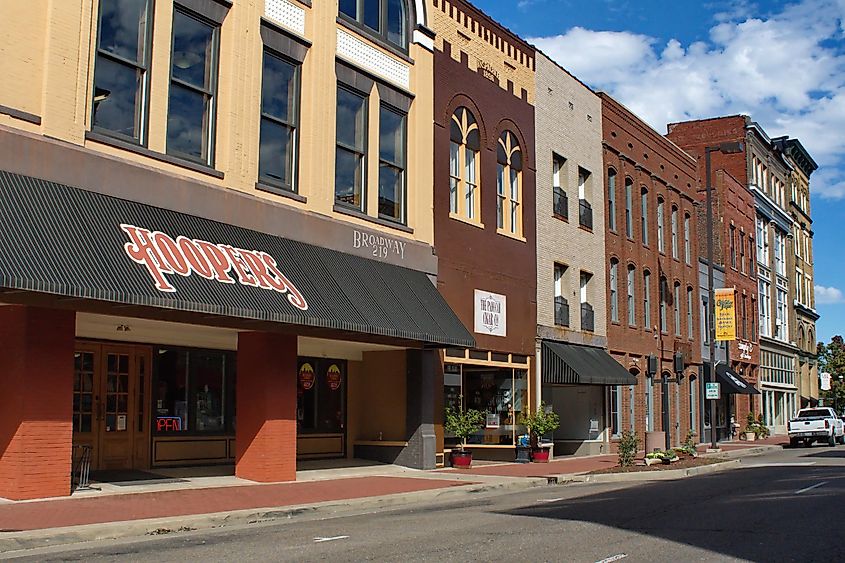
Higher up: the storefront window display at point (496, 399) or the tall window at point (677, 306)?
the tall window at point (677, 306)

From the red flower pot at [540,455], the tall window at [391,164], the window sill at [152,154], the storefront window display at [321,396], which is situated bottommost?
the red flower pot at [540,455]

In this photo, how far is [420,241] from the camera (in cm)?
2328

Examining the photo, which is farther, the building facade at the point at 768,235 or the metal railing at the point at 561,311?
the building facade at the point at 768,235

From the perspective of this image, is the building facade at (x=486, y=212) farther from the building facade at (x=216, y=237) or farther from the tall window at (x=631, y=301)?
the tall window at (x=631, y=301)

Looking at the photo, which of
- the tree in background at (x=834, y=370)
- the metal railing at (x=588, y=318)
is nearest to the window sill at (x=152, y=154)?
the metal railing at (x=588, y=318)

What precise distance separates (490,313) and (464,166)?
399 centimetres

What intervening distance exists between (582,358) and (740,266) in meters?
24.9

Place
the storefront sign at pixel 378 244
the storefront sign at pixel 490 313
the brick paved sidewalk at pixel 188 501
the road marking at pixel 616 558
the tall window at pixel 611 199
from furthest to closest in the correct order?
1. the tall window at pixel 611 199
2. the storefront sign at pixel 490 313
3. the storefront sign at pixel 378 244
4. the brick paved sidewalk at pixel 188 501
5. the road marking at pixel 616 558

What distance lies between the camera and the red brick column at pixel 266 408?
61.0ft

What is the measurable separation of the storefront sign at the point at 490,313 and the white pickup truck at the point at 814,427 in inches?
942

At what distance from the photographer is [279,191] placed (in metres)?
19.2

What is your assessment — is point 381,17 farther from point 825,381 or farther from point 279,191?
point 825,381

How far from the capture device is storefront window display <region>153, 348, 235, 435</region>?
19.6m

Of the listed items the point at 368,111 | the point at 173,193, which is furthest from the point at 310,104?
the point at 173,193
